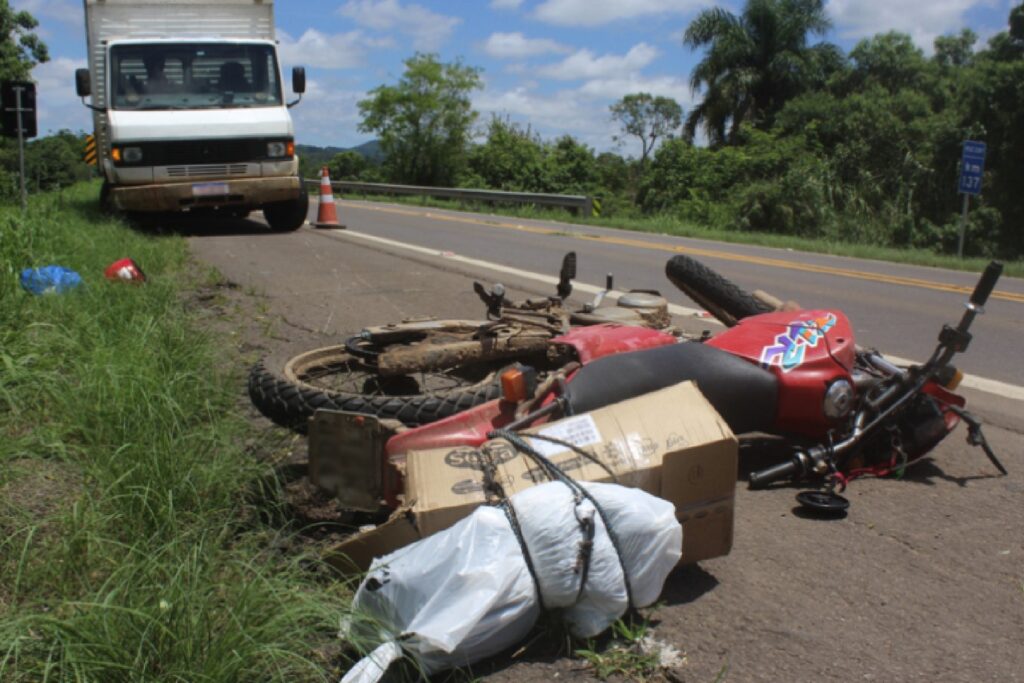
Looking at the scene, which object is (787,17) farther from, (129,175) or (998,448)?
(998,448)

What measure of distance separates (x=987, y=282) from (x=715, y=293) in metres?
1.29

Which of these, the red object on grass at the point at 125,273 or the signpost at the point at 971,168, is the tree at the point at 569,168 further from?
the red object on grass at the point at 125,273

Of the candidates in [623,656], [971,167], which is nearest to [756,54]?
[971,167]

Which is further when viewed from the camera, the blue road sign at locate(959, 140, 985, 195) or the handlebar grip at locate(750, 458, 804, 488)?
the blue road sign at locate(959, 140, 985, 195)

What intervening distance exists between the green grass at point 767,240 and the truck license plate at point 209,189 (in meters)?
9.99

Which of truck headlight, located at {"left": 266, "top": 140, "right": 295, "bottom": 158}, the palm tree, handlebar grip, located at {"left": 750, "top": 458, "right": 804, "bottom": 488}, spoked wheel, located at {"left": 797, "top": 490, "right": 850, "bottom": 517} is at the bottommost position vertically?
spoked wheel, located at {"left": 797, "top": 490, "right": 850, "bottom": 517}

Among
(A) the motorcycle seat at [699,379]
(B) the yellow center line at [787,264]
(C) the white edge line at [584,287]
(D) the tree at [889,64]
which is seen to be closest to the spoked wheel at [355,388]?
(A) the motorcycle seat at [699,379]

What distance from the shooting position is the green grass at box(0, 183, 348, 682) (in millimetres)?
2217

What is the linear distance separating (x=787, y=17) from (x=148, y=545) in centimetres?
4459

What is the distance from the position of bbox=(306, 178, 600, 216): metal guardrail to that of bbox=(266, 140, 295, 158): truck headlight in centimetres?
1301

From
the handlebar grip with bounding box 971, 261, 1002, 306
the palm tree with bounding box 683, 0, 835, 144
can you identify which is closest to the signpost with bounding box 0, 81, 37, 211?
the handlebar grip with bounding box 971, 261, 1002, 306

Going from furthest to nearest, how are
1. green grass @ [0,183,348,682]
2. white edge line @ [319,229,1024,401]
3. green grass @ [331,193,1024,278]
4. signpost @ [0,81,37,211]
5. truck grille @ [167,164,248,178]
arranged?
green grass @ [331,193,1024,278] → truck grille @ [167,164,248,178] → signpost @ [0,81,37,211] → white edge line @ [319,229,1024,401] → green grass @ [0,183,348,682]

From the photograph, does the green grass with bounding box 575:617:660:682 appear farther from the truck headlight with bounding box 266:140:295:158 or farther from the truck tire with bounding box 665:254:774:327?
the truck headlight with bounding box 266:140:295:158

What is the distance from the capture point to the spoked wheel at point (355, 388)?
136 inches
